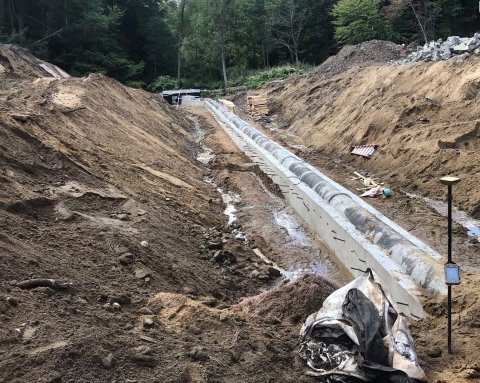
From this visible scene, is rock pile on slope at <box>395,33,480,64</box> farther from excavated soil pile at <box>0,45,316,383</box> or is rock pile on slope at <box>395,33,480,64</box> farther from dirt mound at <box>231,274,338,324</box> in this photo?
dirt mound at <box>231,274,338,324</box>

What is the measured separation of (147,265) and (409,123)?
10909 mm

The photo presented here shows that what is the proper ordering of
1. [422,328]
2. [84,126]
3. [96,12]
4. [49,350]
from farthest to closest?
[96,12] < [84,126] < [422,328] < [49,350]

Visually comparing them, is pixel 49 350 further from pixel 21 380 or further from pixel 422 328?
pixel 422 328

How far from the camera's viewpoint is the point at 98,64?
46.0 meters

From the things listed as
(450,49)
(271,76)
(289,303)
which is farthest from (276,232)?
(271,76)

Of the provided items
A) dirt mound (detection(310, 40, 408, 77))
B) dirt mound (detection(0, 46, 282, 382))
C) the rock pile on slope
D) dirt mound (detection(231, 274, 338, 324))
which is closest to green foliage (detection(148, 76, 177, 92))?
dirt mound (detection(310, 40, 408, 77))

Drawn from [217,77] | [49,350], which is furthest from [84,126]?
[217,77]

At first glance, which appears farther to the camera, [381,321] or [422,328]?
[422,328]

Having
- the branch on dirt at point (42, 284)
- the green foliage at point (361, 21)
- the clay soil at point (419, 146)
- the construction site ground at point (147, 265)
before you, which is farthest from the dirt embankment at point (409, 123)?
the green foliage at point (361, 21)

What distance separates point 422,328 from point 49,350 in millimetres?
4009

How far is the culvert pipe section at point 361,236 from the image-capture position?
6.51m

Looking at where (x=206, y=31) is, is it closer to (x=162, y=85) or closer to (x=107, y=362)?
(x=162, y=85)

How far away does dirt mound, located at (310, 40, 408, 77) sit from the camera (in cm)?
2852

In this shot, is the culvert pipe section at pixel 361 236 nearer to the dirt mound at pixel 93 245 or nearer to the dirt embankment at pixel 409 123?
the dirt mound at pixel 93 245
